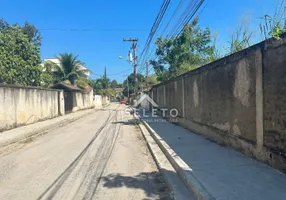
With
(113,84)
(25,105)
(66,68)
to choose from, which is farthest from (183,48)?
(113,84)

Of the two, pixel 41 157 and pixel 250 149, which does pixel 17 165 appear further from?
pixel 250 149

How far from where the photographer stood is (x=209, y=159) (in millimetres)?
5996

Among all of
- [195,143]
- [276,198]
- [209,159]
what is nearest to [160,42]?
[195,143]

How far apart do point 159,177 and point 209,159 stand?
139 centimetres

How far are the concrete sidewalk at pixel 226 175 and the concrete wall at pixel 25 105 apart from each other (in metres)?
10.3

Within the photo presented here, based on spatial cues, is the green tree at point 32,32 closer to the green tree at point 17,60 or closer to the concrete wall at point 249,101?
the green tree at point 17,60

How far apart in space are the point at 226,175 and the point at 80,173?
324cm

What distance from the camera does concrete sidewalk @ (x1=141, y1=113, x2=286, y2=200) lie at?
379cm

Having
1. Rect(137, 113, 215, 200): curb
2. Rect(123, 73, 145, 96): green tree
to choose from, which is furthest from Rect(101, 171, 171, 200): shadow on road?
Rect(123, 73, 145, 96): green tree

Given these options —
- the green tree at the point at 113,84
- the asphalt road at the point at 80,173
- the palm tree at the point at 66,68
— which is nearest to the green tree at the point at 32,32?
the palm tree at the point at 66,68

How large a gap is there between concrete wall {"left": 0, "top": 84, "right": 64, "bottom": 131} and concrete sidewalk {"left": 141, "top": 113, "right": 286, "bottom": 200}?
1033cm

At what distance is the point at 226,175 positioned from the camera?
4691 millimetres

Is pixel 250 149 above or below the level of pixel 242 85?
below

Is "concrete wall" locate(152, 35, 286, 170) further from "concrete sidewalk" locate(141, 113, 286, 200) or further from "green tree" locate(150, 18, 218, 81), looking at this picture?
"green tree" locate(150, 18, 218, 81)
